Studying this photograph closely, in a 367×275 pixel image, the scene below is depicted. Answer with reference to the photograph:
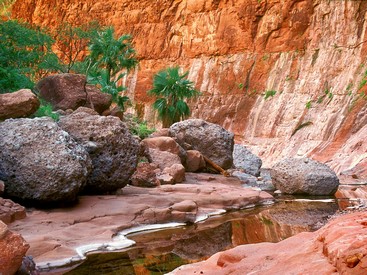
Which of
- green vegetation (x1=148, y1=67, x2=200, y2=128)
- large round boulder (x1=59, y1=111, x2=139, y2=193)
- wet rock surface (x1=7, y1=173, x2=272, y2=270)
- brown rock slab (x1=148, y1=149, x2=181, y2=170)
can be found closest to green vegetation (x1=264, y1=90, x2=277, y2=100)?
green vegetation (x1=148, y1=67, x2=200, y2=128)

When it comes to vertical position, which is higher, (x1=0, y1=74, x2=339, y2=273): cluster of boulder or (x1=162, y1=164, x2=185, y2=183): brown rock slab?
(x1=0, y1=74, x2=339, y2=273): cluster of boulder

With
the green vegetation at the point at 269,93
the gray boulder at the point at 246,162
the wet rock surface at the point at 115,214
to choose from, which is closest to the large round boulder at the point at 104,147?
the wet rock surface at the point at 115,214

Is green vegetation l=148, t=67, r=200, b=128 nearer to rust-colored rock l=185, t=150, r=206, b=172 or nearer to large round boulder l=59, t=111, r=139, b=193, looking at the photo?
rust-colored rock l=185, t=150, r=206, b=172

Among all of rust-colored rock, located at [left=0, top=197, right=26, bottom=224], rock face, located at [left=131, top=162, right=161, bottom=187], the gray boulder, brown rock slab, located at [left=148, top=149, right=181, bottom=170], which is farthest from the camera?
the gray boulder

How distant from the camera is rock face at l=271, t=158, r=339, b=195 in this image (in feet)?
44.0

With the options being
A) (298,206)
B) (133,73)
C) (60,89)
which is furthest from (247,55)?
(298,206)

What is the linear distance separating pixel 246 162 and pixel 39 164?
1207 centimetres

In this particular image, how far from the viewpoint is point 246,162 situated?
19.6 meters

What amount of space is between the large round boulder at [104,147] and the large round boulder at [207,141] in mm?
6652

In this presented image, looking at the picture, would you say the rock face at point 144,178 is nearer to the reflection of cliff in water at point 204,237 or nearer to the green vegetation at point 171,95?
the reflection of cliff in water at point 204,237

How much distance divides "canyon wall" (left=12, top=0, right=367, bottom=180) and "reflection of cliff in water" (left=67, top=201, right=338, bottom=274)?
10592 millimetres

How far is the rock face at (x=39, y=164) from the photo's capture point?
8445 millimetres

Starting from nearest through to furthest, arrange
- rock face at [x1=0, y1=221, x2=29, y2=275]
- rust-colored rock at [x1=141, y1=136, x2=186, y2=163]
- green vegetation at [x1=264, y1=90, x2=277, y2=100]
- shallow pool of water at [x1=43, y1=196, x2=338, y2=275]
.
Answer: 1. rock face at [x1=0, y1=221, x2=29, y2=275]
2. shallow pool of water at [x1=43, y1=196, x2=338, y2=275]
3. rust-colored rock at [x1=141, y1=136, x2=186, y2=163]
4. green vegetation at [x1=264, y1=90, x2=277, y2=100]

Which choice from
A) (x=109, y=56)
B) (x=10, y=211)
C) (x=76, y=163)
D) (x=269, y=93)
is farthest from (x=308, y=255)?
(x=269, y=93)
